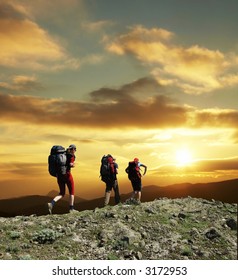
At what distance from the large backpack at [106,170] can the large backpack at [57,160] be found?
2.01 m

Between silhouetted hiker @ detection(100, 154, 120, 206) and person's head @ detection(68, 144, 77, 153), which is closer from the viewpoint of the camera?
person's head @ detection(68, 144, 77, 153)

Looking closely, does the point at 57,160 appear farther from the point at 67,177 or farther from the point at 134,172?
the point at 134,172

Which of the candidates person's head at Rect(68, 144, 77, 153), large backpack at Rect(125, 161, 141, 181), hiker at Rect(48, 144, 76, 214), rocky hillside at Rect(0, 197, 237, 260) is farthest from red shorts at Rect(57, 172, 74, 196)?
large backpack at Rect(125, 161, 141, 181)

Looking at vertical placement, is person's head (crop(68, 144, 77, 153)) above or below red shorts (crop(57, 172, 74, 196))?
above

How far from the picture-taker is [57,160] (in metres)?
15.3

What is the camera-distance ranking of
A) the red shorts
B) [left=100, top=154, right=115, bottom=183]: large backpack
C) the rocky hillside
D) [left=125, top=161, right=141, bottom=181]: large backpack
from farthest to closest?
[left=125, top=161, right=141, bottom=181]: large backpack → [left=100, top=154, right=115, bottom=183]: large backpack → the red shorts → the rocky hillside

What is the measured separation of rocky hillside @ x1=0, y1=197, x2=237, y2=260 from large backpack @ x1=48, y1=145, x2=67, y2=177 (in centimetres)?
141

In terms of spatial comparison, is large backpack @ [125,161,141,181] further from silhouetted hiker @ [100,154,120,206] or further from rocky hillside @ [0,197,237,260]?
rocky hillside @ [0,197,237,260]

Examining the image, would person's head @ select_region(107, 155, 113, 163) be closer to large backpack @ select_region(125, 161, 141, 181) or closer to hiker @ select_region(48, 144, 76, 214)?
large backpack @ select_region(125, 161, 141, 181)

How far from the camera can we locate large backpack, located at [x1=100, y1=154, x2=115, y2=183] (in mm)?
17016

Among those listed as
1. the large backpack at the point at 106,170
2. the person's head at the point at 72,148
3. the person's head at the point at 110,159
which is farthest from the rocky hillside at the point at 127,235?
the person's head at the point at 110,159

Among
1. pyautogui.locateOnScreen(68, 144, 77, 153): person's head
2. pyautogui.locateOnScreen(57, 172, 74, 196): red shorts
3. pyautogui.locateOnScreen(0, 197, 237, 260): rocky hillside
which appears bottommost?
pyautogui.locateOnScreen(0, 197, 237, 260): rocky hillside

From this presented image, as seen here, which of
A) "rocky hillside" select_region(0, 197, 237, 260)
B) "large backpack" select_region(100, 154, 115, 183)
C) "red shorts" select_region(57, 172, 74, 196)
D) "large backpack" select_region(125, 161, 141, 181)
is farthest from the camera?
"large backpack" select_region(125, 161, 141, 181)
